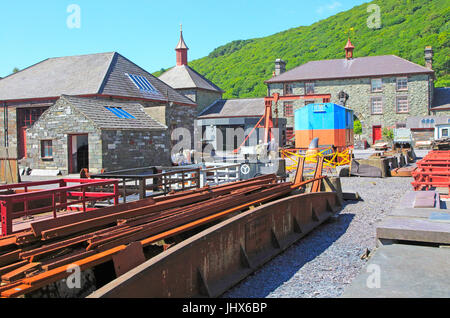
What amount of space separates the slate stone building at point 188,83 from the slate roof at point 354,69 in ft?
26.1

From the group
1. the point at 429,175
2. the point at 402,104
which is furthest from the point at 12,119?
the point at 402,104

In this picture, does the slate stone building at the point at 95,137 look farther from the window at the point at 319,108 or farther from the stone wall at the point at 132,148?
the window at the point at 319,108

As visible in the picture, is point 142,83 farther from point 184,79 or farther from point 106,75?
point 184,79

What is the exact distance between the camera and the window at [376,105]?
4712 centimetres

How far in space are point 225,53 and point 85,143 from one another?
119 m

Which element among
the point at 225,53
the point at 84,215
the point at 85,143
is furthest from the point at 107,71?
the point at 225,53

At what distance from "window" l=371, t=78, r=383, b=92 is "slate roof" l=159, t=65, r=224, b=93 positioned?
736 inches

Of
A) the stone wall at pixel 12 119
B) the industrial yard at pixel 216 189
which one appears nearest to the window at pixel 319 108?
the industrial yard at pixel 216 189

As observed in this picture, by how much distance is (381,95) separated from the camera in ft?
153

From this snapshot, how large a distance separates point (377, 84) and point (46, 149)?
37456mm

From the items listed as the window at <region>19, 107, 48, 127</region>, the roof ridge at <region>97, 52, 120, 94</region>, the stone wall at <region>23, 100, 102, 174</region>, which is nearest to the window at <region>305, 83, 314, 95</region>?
the roof ridge at <region>97, 52, 120, 94</region>

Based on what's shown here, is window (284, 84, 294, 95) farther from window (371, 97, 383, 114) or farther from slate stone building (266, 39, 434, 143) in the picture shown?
window (371, 97, 383, 114)

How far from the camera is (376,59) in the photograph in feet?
163

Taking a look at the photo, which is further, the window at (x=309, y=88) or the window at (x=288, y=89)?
the window at (x=288, y=89)
